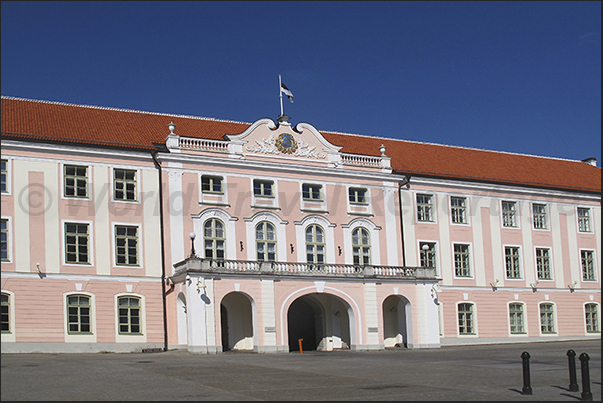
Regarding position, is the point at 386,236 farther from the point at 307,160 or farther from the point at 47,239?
the point at 47,239

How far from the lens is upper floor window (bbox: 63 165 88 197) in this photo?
119ft

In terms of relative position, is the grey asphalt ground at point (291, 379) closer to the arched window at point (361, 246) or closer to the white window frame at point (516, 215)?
the arched window at point (361, 246)

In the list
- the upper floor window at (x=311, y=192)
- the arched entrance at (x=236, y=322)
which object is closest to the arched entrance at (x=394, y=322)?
the upper floor window at (x=311, y=192)

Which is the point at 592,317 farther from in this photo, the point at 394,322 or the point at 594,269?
the point at 394,322

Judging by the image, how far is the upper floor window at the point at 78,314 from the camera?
3525 centimetres

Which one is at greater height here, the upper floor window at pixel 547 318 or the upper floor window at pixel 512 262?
the upper floor window at pixel 512 262

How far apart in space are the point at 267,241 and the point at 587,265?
71.5ft

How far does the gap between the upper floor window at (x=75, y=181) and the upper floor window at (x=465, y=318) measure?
838 inches

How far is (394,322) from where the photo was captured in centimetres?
4284

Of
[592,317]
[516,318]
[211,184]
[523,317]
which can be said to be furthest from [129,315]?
[592,317]

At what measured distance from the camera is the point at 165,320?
1463 inches

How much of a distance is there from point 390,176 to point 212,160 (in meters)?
10.1

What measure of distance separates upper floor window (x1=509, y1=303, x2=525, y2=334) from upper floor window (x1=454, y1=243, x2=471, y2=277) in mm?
3685

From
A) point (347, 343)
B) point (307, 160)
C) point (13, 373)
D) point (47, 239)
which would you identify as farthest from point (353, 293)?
point (13, 373)
